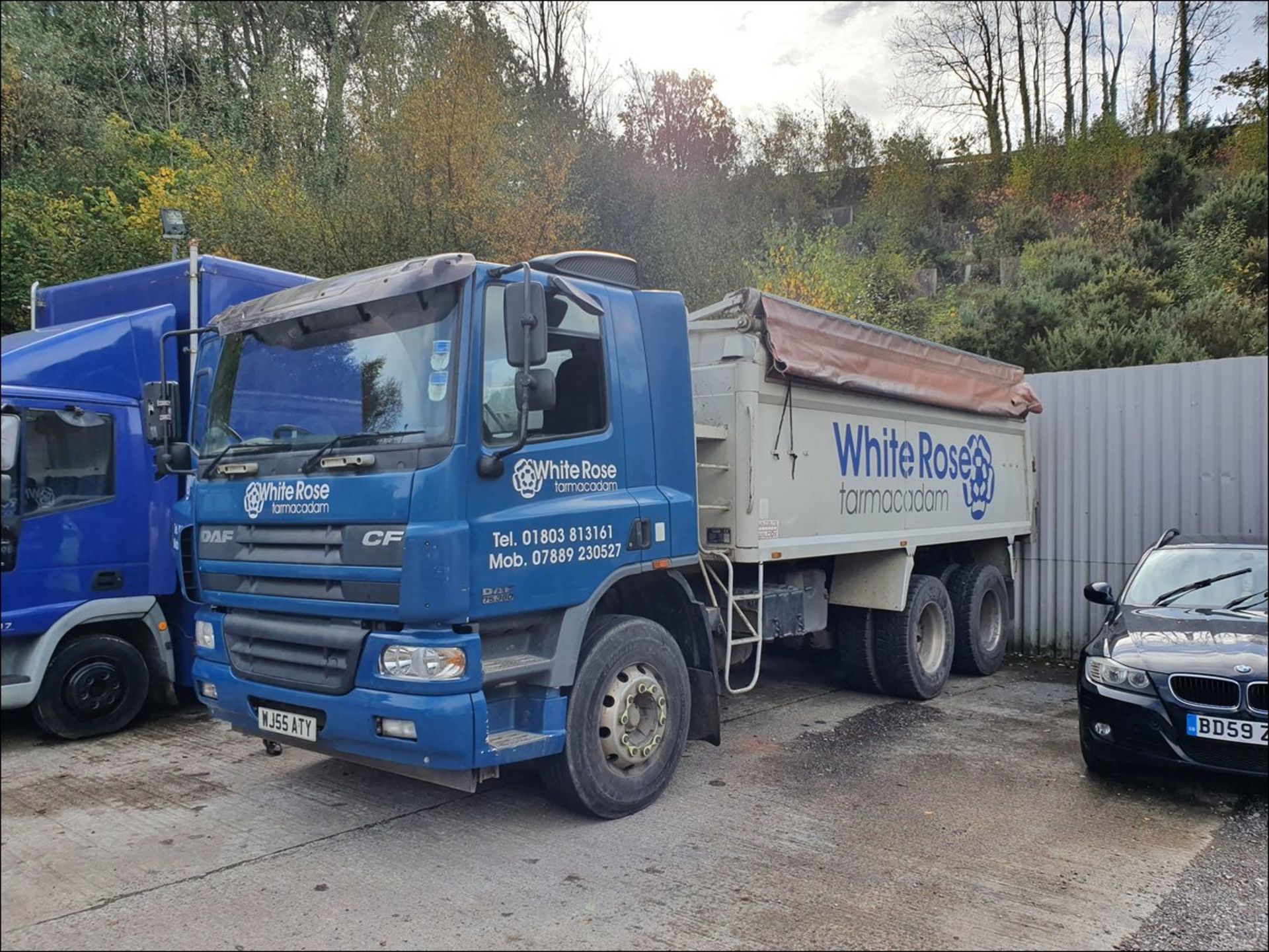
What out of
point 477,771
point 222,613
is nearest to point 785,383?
point 477,771

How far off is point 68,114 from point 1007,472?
49.4ft

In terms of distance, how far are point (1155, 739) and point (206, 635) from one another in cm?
504

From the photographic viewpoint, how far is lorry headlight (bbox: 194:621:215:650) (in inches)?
187

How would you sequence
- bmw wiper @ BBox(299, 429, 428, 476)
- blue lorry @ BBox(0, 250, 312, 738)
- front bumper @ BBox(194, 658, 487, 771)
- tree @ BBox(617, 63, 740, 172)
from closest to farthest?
front bumper @ BBox(194, 658, 487, 771)
bmw wiper @ BBox(299, 429, 428, 476)
blue lorry @ BBox(0, 250, 312, 738)
tree @ BBox(617, 63, 740, 172)

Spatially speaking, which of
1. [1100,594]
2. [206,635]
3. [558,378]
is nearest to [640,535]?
[558,378]

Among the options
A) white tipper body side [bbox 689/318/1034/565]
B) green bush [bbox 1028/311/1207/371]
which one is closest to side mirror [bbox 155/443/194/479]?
white tipper body side [bbox 689/318/1034/565]

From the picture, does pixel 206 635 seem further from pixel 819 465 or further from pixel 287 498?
pixel 819 465

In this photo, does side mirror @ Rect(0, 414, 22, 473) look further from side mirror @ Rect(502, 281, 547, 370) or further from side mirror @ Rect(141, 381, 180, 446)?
side mirror @ Rect(502, 281, 547, 370)

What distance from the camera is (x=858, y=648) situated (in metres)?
7.47

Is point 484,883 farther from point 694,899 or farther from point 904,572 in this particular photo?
point 904,572

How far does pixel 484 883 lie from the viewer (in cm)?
394

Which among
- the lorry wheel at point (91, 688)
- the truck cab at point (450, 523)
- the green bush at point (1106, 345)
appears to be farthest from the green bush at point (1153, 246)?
the lorry wheel at point (91, 688)

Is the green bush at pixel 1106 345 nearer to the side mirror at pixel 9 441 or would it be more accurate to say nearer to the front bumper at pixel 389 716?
the front bumper at pixel 389 716

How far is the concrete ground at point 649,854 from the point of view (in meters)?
3.49
